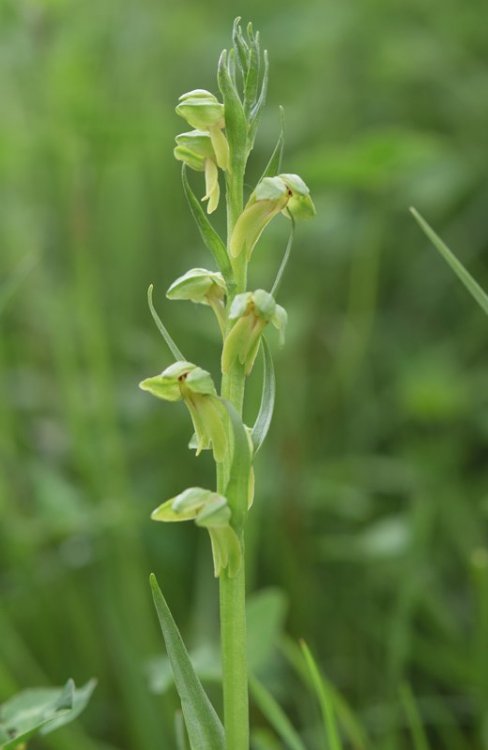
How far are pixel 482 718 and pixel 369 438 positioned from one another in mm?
730

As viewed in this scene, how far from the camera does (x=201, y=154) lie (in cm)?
68

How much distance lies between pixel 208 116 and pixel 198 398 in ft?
0.60

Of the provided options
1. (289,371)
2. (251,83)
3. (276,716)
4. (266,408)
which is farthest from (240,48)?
(289,371)

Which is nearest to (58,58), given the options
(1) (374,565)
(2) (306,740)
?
(1) (374,565)

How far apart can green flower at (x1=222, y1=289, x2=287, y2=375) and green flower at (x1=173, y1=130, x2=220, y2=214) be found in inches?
4.0

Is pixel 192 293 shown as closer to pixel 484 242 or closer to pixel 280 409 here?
pixel 280 409

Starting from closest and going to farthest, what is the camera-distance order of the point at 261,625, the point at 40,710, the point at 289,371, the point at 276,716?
1. the point at 40,710
2. the point at 276,716
3. the point at 261,625
4. the point at 289,371

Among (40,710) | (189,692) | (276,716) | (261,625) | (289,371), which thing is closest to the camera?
(189,692)

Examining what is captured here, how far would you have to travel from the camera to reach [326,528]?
1559 millimetres

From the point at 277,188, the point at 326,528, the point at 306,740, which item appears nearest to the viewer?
the point at 277,188

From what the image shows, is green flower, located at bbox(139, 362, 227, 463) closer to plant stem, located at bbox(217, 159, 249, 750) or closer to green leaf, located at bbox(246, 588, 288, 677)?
plant stem, located at bbox(217, 159, 249, 750)

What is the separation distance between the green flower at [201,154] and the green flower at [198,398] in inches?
4.8

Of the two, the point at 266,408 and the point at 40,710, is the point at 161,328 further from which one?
the point at 40,710

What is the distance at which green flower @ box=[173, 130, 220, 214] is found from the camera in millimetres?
678
